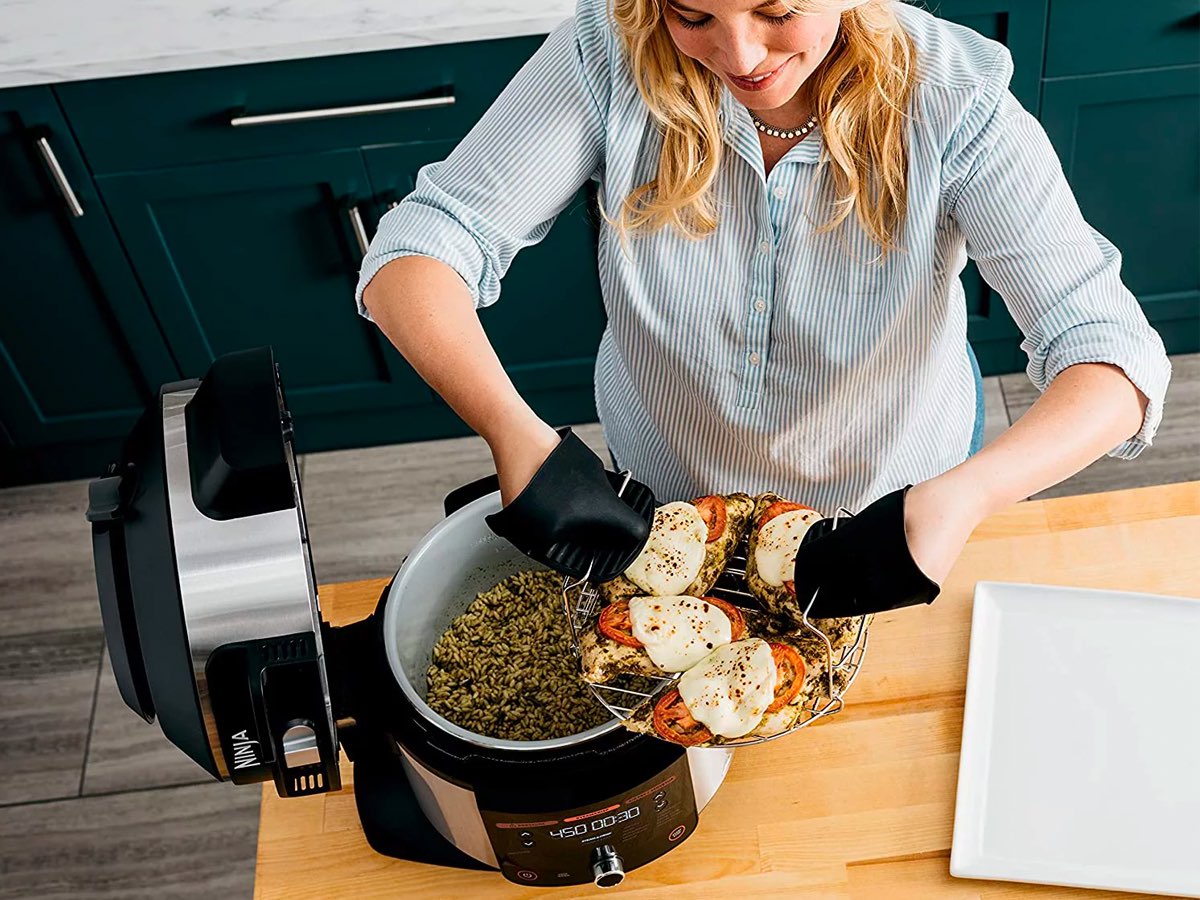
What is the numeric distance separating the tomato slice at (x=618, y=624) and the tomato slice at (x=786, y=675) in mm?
101

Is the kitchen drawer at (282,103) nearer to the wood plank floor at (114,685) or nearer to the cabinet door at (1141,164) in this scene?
the wood plank floor at (114,685)

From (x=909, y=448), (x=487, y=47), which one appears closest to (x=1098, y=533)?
(x=909, y=448)

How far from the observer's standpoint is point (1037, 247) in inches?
38.4

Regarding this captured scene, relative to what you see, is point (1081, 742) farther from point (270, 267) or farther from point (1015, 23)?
point (270, 267)

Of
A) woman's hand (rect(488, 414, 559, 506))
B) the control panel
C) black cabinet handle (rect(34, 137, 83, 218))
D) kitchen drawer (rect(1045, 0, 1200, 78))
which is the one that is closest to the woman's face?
woman's hand (rect(488, 414, 559, 506))

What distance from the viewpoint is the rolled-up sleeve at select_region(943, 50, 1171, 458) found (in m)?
0.94

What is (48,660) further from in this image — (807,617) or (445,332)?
(807,617)

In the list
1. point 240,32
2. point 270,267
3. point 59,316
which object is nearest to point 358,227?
point 270,267

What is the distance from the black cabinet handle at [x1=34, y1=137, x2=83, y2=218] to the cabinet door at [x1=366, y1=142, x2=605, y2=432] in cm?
51

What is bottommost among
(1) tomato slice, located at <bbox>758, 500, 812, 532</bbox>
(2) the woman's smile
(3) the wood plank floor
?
(3) the wood plank floor

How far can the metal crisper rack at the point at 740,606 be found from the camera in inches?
32.2

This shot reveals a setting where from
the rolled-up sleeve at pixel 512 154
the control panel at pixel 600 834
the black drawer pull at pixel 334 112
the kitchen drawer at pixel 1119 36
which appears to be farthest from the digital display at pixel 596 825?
the kitchen drawer at pixel 1119 36

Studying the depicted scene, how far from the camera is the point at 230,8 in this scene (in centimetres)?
181

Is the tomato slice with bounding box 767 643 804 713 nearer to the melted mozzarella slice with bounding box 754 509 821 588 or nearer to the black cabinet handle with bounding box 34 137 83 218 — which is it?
the melted mozzarella slice with bounding box 754 509 821 588
